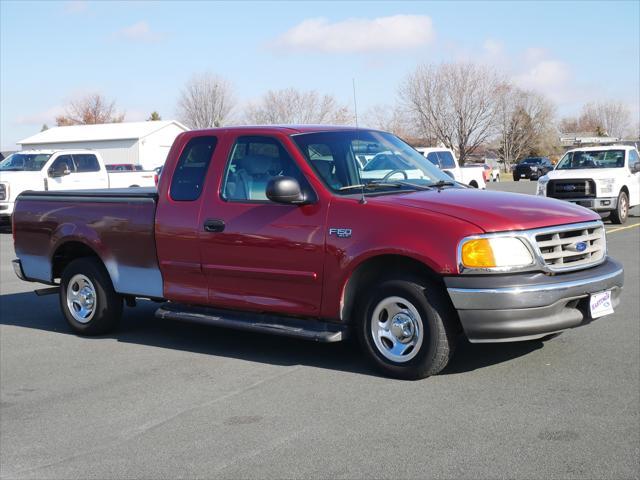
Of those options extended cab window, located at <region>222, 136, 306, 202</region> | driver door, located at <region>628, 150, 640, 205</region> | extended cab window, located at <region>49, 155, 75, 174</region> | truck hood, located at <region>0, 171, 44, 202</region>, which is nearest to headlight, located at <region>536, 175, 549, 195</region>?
driver door, located at <region>628, 150, 640, 205</region>

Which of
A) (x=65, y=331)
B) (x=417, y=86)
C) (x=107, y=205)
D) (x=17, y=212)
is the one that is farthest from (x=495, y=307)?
(x=417, y=86)

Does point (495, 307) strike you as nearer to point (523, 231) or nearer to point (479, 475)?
point (523, 231)


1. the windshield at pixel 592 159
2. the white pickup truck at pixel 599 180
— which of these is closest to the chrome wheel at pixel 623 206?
the white pickup truck at pixel 599 180

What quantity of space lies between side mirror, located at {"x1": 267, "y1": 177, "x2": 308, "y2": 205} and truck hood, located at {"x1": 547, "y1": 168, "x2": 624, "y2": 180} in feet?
48.5

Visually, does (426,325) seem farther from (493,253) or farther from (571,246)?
(571,246)

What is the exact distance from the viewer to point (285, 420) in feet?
18.3

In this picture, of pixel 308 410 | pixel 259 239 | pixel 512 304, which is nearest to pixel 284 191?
pixel 259 239

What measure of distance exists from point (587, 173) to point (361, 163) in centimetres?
1446

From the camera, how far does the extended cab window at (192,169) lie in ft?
24.9

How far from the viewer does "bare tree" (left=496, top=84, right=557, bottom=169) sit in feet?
239

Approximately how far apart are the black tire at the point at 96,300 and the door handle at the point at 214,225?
1.62m

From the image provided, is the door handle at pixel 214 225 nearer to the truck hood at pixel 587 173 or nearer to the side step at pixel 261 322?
the side step at pixel 261 322

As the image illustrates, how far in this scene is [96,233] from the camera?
834cm

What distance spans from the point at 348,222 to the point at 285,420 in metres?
1.70
